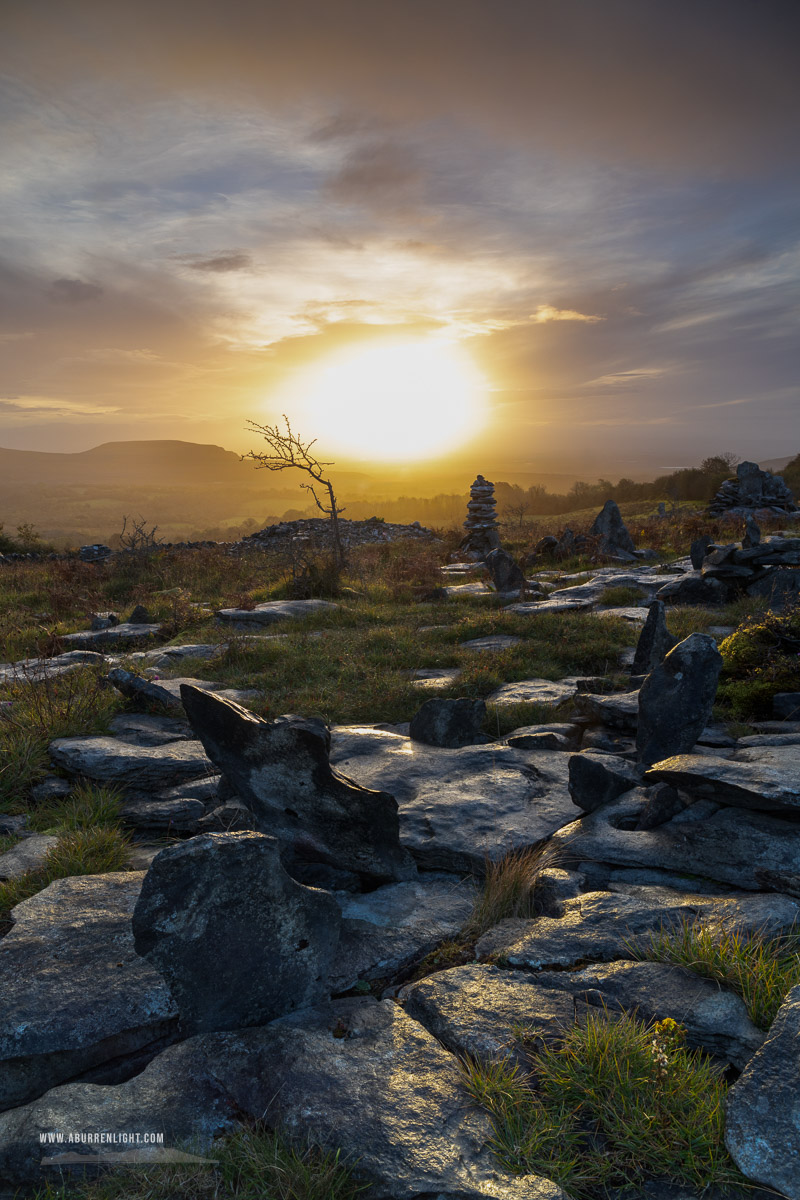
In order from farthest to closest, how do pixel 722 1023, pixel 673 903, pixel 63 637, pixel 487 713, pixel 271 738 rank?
pixel 63 637, pixel 487 713, pixel 271 738, pixel 673 903, pixel 722 1023

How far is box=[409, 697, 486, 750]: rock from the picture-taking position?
6746 mm

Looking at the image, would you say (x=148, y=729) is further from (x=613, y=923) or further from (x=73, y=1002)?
(x=613, y=923)

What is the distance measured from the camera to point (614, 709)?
6.73 metres

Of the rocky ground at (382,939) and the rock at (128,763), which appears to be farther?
the rock at (128,763)

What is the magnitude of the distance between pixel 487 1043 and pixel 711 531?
22455 millimetres

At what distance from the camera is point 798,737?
17.3 ft

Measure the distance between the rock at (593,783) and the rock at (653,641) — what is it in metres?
2.52

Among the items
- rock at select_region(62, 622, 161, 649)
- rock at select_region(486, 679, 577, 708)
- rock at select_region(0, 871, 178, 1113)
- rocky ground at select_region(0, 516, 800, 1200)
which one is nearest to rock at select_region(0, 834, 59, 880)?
rocky ground at select_region(0, 516, 800, 1200)

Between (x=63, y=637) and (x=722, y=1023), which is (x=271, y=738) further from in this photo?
(x=63, y=637)

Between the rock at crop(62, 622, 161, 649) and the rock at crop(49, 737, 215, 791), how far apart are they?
630 centimetres

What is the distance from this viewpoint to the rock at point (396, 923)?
3.50m

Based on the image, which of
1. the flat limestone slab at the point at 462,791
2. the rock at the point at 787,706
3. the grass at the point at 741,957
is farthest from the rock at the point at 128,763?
the rock at the point at 787,706

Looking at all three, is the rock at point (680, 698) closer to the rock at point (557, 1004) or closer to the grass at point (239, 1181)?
the rock at point (557, 1004)

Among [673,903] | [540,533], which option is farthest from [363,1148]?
[540,533]
